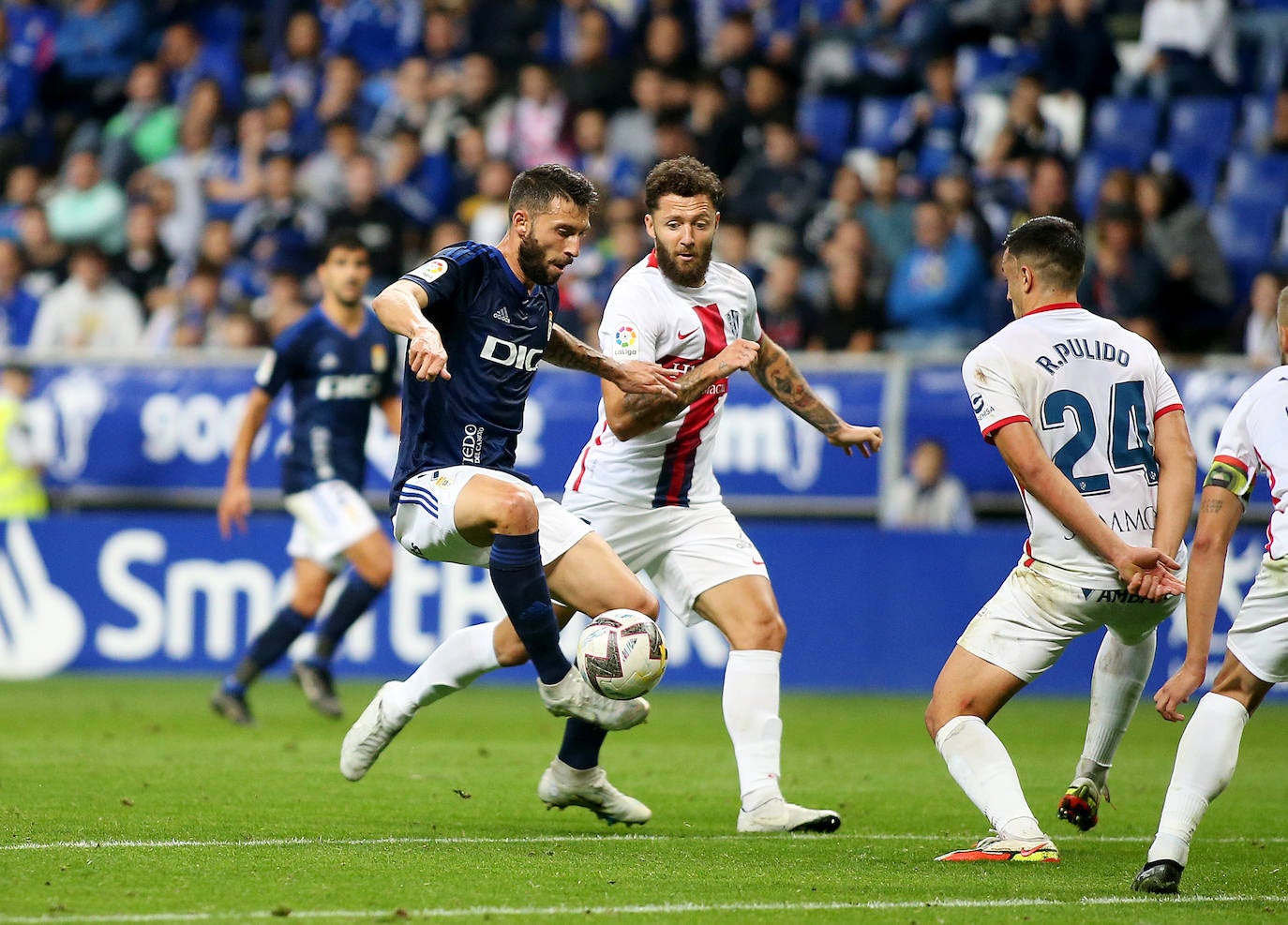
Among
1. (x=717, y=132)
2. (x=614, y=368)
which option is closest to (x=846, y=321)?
(x=717, y=132)

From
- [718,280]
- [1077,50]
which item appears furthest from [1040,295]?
[1077,50]

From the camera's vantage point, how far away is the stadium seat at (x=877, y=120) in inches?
629

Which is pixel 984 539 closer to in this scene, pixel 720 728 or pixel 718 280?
pixel 720 728

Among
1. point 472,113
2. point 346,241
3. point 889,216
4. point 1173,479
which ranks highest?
point 472,113

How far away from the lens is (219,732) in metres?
9.59

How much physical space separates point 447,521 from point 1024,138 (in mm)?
9566

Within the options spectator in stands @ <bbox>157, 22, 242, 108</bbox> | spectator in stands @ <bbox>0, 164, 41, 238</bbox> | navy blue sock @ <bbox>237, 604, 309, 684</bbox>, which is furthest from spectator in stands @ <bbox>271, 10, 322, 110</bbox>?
navy blue sock @ <bbox>237, 604, 309, 684</bbox>

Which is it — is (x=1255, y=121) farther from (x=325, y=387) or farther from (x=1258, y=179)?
(x=325, y=387)

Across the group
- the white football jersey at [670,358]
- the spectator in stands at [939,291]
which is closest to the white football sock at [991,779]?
the white football jersey at [670,358]

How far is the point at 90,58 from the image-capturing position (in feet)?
62.5

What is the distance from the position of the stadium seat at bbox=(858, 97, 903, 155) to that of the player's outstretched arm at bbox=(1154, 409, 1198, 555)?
10472 mm

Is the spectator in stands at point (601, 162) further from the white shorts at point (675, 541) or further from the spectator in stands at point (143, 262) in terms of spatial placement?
the white shorts at point (675, 541)

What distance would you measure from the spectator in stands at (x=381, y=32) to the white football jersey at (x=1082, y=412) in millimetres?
13667

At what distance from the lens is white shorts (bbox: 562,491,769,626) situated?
677 centimetres
